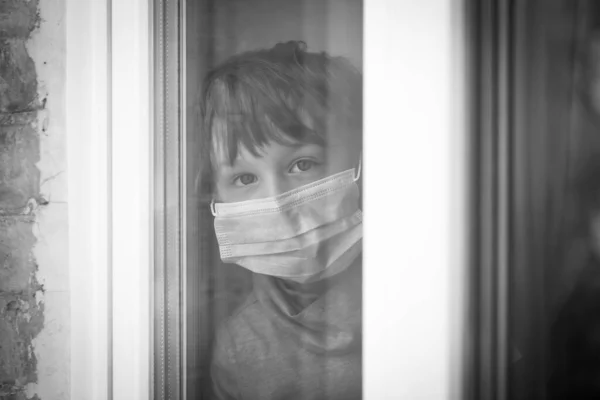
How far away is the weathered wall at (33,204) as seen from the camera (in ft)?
3.78

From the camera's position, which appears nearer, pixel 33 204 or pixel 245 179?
pixel 245 179

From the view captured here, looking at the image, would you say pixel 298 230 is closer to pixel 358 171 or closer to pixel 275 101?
pixel 358 171

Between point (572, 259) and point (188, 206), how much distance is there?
0.90 metres

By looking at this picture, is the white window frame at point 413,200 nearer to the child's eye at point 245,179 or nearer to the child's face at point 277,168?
the child's face at point 277,168

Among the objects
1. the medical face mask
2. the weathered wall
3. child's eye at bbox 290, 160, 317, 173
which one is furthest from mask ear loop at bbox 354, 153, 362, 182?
the weathered wall

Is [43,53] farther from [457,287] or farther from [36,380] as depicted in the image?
[457,287]

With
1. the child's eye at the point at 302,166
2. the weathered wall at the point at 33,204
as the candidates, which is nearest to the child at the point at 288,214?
the child's eye at the point at 302,166

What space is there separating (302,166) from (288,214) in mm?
123

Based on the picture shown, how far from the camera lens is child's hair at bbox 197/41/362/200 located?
0.98m

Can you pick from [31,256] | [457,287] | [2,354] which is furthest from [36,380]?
[457,287]

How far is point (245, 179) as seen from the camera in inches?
41.0

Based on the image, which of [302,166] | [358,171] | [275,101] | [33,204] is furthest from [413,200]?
[33,204]

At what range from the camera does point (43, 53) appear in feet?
3.80

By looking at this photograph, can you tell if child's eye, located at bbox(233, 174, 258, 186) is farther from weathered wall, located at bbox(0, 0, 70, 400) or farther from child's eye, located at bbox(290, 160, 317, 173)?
weathered wall, located at bbox(0, 0, 70, 400)
